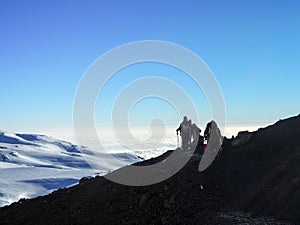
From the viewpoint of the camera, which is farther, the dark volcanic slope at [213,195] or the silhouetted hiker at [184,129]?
the silhouetted hiker at [184,129]

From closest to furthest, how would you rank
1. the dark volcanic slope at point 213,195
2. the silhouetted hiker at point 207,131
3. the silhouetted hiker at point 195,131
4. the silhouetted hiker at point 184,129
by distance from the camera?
the dark volcanic slope at point 213,195 → the silhouetted hiker at point 207,131 → the silhouetted hiker at point 184,129 → the silhouetted hiker at point 195,131

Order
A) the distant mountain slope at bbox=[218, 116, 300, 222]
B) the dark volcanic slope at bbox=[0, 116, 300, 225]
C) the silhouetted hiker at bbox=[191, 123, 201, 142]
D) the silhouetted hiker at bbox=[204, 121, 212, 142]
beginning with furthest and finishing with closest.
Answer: the silhouetted hiker at bbox=[191, 123, 201, 142], the silhouetted hiker at bbox=[204, 121, 212, 142], the dark volcanic slope at bbox=[0, 116, 300, 225], the distant mountain slope at bbox=[218, 116, 300, 222]

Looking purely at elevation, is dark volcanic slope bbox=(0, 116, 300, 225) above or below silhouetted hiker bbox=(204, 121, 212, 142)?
below

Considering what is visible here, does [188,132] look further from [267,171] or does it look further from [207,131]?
[267,171]

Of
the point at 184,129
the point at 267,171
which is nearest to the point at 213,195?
the point at 267,171

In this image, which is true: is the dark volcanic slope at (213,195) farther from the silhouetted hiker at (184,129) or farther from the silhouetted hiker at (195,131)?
the silhouetted hiker at (184,129)

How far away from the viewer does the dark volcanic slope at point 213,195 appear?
17.2 m

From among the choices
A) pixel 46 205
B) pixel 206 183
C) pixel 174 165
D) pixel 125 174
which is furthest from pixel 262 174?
pixel 46 205

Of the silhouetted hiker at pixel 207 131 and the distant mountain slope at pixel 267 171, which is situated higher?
the silhouetted hiker at pixel 207 131

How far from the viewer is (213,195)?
1938 cm

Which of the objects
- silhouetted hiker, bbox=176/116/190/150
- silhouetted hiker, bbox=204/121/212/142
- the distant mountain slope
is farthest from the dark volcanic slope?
silhouetted hiker, bbox=176/116/190/150

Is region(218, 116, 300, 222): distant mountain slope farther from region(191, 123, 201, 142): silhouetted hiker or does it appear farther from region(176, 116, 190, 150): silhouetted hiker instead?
region(176, 116, 190, 150): silhouetted hiker

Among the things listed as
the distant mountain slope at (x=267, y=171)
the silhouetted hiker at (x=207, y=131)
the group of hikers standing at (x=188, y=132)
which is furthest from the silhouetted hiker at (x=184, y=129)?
the distant mountain slope at (x=267, y=171)

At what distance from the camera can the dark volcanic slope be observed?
17219 millimetres
